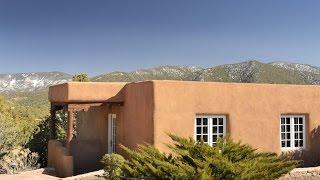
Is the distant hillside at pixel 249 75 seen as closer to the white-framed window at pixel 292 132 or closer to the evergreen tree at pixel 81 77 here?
the evergreen tree at pixel 81 77

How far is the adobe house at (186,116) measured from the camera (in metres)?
17.7

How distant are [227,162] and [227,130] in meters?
8.62

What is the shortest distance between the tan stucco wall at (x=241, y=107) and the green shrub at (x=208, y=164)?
18.9ft

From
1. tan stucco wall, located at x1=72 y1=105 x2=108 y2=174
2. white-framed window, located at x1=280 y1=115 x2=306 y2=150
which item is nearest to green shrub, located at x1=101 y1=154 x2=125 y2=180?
tan stucco wall, located at x1=72 y1=105 x2=108 y2=174

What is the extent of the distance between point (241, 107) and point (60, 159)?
25.4ft

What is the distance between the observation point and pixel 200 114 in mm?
18328

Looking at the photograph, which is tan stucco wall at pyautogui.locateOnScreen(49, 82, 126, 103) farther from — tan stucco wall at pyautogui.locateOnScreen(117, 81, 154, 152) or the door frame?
the door frame

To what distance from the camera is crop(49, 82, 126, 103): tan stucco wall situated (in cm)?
1897

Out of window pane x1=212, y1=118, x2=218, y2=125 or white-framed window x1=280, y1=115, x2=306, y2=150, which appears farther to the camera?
Result: white-framed window x1=280, y1=115, x2=306, y2=150

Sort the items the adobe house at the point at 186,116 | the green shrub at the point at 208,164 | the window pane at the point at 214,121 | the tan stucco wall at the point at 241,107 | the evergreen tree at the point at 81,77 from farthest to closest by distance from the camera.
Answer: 1. the evergreen tree at the point at 81,77
2. the window pane at the point at 214,121
3. the adobe house at the point at 186,116
4. the tan stucco wall at the point at 241,107
5. the green shrub at the point at 208,164

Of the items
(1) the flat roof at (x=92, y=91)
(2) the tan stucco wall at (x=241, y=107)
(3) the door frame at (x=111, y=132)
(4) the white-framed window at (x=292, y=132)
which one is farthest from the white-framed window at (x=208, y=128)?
(3) the door frame at (x=111, y=132)

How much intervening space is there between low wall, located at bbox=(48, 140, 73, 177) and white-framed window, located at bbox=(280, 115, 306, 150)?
8.84 metres

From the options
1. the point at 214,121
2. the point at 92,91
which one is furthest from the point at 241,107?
the point at 92,91

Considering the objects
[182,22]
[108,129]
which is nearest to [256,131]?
[108,129]
